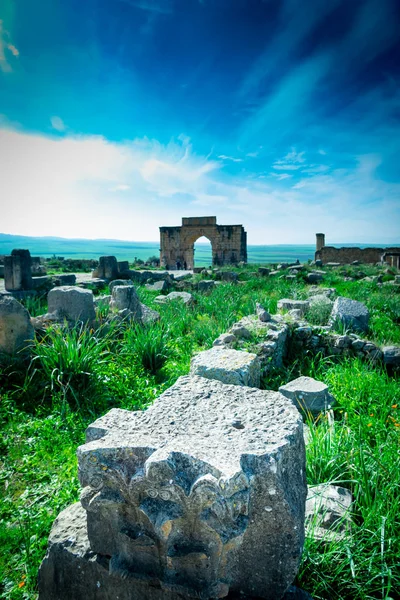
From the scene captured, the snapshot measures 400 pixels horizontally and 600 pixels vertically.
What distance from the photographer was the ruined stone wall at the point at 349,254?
2453cm

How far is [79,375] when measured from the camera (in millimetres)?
4180

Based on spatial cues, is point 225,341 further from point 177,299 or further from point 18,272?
point 18,272

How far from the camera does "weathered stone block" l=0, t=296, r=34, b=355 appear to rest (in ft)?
14.8

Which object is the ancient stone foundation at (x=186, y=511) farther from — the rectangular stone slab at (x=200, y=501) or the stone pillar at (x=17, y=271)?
the stone pillar at (x=17, y=271)

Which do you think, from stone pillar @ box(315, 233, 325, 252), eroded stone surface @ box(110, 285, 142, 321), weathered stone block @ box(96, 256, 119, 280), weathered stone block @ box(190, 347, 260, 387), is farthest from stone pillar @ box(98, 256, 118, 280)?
stone pillar @ box(315, 233, 325, 252)

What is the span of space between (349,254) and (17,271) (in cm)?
2150

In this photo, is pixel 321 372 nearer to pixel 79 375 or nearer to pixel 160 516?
pixel 79 375

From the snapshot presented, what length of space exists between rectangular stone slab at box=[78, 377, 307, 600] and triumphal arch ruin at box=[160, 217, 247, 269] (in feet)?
83.3

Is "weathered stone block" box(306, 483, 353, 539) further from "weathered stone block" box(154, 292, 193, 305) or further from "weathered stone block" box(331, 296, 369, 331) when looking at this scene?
"weathered stone block" box(154, 292, 193, 305)

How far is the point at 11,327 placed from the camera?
14.9 ft

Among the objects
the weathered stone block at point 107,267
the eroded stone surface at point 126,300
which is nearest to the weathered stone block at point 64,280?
the weathered stone block at point 107,267

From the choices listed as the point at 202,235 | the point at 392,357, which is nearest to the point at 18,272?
the point at 392,357

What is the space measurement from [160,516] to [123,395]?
2987mm

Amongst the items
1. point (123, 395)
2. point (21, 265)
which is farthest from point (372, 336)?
point (21, 265)
